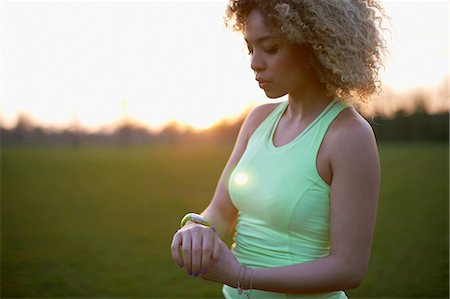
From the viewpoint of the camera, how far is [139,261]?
6.85m

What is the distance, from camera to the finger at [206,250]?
136 cm

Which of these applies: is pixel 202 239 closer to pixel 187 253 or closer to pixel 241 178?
pixel 187 253

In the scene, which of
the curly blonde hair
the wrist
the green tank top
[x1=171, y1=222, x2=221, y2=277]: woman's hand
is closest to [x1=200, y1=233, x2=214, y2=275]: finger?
[x1=171, y1=222, x2=221, y2=277]: woman's hand

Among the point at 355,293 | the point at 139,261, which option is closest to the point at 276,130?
the point at 355,293

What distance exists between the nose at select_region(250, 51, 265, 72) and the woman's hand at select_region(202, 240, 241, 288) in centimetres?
57

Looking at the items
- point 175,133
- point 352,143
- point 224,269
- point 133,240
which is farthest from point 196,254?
point 175,133

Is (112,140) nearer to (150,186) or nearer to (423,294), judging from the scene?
(150,186)

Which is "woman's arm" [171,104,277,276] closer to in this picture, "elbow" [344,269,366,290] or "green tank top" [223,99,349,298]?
"green tank top" [223,99,349,298]

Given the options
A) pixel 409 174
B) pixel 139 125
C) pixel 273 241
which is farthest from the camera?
pixel 139 125

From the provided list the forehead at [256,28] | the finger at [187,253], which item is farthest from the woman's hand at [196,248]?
the forehead at [256,28]

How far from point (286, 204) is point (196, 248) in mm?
337

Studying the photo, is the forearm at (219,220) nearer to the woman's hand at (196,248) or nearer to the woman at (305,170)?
the woman at (305,170)

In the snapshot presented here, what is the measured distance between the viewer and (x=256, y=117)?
6.48 ft

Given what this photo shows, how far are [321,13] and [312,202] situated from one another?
582 millimetres
